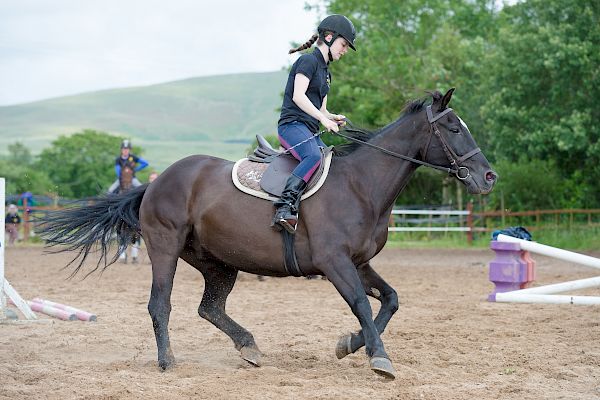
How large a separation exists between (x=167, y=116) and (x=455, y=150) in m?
150

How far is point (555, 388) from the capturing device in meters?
6.10

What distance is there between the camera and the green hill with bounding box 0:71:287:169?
5162 inches

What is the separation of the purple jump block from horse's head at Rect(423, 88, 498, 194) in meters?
4.38

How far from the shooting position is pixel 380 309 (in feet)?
23.5

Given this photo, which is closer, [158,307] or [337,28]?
[337,28]

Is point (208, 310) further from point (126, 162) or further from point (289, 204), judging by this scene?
point (126, 162)

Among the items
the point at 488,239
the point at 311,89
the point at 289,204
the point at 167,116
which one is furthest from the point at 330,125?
the point at 167,116

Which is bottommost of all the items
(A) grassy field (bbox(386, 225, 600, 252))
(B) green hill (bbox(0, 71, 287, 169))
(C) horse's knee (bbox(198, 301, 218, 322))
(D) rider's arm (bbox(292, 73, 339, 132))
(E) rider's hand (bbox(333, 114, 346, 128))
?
(A) grassy field (bbox(386, 225, 600, 252))

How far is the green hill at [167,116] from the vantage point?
13112 cm

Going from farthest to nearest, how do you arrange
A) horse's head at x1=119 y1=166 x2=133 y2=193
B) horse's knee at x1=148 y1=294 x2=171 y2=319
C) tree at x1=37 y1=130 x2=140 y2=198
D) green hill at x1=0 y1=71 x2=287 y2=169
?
green hill at x1=0 y1=71 x2=287 y2=169 < tree at x1=37 y1=130 x2=140 y2=198 < horse's head at x1=119 y1=166 x2=133 y2=193 < horse's knee at x1=148 y1=294 x2=171 y2=319

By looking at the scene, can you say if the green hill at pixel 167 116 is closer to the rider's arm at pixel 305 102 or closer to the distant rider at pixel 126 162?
the distant rider at pixel 126 162

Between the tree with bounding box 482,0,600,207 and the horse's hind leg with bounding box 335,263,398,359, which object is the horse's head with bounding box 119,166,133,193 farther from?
the tree with bounding box 482,0,600,207

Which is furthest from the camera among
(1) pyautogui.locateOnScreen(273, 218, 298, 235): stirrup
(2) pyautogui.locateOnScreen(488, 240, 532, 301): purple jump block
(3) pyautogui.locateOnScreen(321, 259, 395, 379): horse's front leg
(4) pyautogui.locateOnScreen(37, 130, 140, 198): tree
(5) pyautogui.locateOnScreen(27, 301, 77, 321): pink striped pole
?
(4) pyautogui.locateOnScreen(37, 130, 140, 198): tree

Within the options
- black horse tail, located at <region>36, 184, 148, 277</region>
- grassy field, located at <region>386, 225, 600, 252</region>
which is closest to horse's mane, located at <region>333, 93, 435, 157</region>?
black horse tail, located at <region>36, 184, 148, 277</region>
